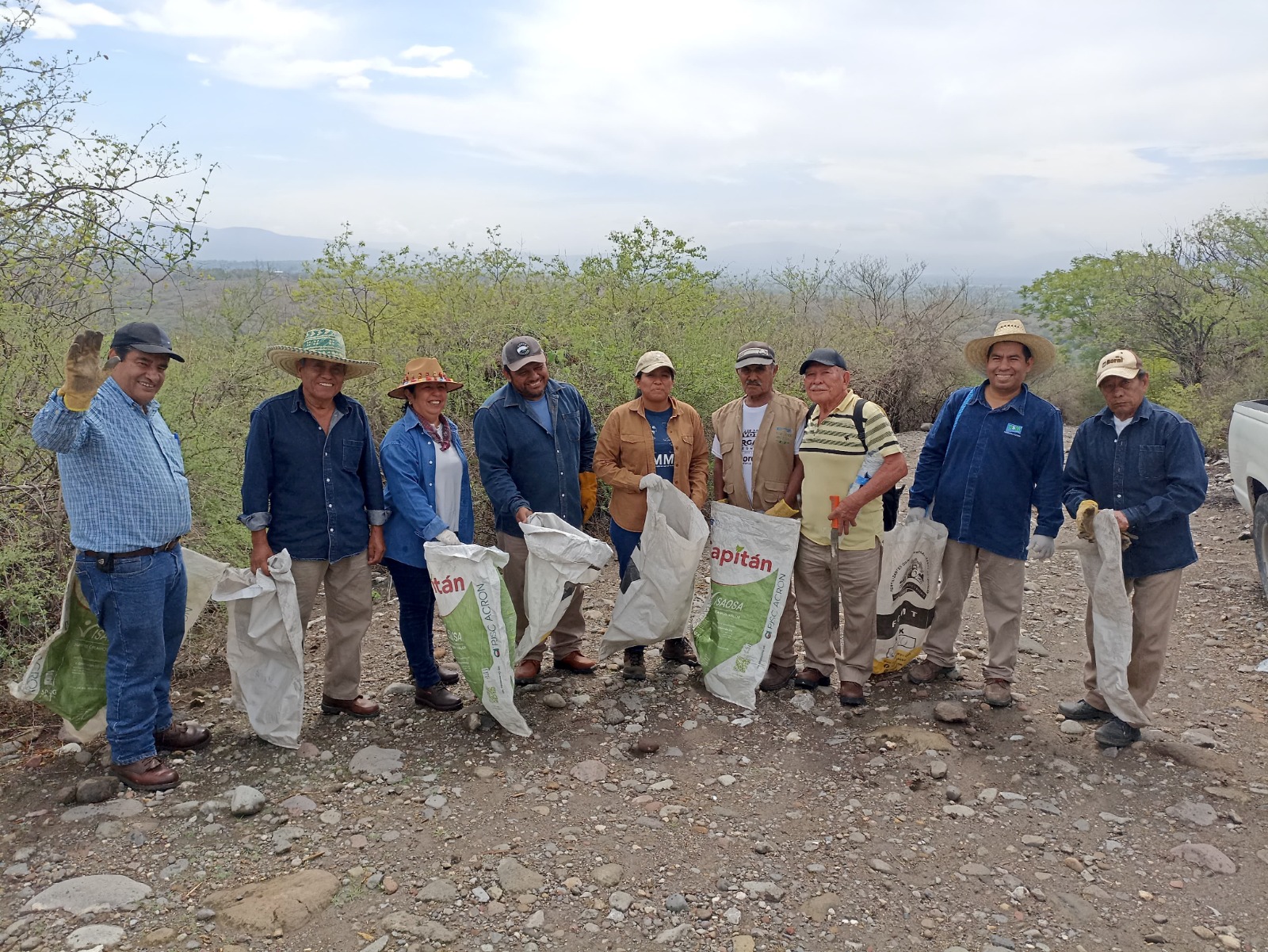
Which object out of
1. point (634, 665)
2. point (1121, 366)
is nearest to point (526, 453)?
point (634, 665)

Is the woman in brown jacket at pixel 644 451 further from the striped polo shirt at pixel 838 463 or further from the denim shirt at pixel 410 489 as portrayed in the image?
the denim shirt at pixel 410 489

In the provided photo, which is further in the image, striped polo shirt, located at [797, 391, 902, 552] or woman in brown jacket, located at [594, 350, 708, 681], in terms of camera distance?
woman in brown jacket, located at [594, 350, 708, 681]

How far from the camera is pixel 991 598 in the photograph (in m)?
4.04

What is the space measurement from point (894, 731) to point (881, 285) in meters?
14.0

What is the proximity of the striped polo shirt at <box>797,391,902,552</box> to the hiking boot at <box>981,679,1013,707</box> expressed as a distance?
0.90 m

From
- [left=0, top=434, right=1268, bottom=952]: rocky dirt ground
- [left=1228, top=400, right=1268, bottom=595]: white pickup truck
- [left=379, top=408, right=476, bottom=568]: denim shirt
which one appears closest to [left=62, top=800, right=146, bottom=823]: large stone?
[left=0, top=434, right=1268, bottom=952]: rocky dirt ground

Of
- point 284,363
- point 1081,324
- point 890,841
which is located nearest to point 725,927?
point 890,841

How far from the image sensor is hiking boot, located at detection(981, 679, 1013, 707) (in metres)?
3.99

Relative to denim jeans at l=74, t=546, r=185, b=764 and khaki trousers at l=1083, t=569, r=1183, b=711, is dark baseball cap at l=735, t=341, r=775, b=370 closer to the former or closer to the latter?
khaki trousers at l=1083, t=569, r=1183, b=711

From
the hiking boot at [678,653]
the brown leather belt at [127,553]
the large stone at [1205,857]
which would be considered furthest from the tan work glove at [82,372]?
the large stone at [1205,857]

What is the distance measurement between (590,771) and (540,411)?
5.49 ft

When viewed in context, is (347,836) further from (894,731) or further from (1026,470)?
(1026,470)

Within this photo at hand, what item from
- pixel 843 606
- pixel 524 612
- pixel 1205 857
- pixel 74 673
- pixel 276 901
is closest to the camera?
pixel 276 901

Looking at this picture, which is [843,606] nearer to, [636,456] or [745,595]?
[745,595]
